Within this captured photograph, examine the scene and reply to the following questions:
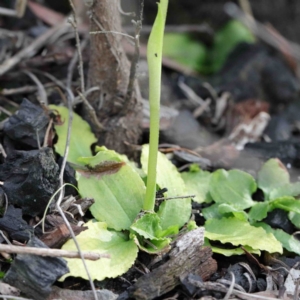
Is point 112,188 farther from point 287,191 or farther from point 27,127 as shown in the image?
point 287,191

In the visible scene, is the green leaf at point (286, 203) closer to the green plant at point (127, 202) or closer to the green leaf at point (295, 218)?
the green leaf at point (295, 218)

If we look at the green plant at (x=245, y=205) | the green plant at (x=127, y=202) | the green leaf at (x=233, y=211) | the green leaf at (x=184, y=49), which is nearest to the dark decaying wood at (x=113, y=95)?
the green plant at (x=127, y=202)

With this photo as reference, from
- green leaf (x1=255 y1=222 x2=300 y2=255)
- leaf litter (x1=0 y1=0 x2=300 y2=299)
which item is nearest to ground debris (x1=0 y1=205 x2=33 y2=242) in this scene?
leaf litter (x1=0 y1=0 x2=300 y2=299)

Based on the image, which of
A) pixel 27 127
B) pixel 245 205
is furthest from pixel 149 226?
pixel 27 127

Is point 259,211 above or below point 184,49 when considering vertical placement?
below

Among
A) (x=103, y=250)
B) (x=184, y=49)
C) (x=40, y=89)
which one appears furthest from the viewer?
(x=184, y=49)

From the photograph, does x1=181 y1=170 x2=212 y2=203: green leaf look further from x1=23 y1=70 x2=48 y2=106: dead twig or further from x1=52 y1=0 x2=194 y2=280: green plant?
x1=23 y1=70 x2=48 y2=106: dead twig

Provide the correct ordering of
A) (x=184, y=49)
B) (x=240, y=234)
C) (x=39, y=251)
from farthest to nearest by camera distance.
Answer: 1. (x=184, y=49)
2. (x=240, y=234)
3. (x=39, y=251)
